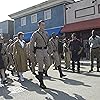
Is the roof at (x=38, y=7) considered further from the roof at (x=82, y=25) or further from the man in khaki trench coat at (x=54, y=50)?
the man in khaki trench coat at (x=54, y=50)

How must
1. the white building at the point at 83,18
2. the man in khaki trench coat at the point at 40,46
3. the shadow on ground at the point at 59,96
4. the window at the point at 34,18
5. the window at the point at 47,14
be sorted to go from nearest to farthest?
1. the shadow on ground at the point at 59,96
2. the man in khaki trench coat at the point at 40,46
3. the white building at the point at 83,18
4. the window at the point at 47,14
5. the window at the point at 34,18

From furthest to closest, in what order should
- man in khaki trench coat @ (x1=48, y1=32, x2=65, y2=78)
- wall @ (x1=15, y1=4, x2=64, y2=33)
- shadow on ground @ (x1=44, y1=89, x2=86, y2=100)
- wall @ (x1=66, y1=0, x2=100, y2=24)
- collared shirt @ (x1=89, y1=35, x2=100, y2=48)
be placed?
1. wall @ (x1=15, y1=4, x2=64, y2=33)
2. wall @ (x1=66, y1=0, x2=100, y2=24)
3. collared shirt @ (x1=89, y1=35, x2=100, y2=48)
4. man in khaki trench coat @ (x1=48, y1=32, x2=65, y2=78)
5. shadow on ground @ (x1=44, y1=89, x2=86, y2=100)

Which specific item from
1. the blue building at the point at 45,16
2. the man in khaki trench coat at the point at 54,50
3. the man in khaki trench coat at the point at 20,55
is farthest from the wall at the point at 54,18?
the man in khaki trench coat at the point at 20,55

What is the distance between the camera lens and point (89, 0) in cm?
2120

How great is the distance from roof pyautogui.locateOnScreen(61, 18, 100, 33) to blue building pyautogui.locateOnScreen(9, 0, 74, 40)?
3.57 ft

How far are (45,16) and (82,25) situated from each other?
22.2 ft

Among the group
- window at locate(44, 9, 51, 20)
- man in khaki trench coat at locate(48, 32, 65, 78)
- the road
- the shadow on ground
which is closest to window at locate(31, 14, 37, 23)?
window at locate(44, 9, 51, 20)

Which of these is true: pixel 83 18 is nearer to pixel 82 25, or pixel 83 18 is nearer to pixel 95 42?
pixel 82 25

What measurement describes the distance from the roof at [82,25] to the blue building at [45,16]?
3.57 ft

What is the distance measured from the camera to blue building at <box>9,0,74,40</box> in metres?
24.2

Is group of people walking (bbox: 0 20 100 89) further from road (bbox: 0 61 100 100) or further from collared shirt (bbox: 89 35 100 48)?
road (bbox: 0 61 100 100)

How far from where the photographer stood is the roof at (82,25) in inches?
759

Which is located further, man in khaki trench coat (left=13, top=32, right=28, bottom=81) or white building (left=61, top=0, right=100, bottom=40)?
white building (left=61, top=0, right=100, bottom=40)

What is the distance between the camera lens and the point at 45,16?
86.9 ft
